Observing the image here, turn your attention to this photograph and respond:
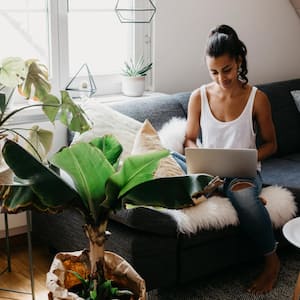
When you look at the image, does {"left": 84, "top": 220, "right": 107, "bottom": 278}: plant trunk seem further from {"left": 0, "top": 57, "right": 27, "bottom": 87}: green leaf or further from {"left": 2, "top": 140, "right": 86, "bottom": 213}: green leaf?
{"left": 0, "top": 57, "right": 27, "bottom": 87}: green leaf

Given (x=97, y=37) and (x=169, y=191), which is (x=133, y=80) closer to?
(x=97, y=37)

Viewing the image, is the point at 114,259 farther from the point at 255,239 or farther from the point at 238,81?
the point at 238,81

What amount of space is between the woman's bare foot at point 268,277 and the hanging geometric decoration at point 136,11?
1540mm

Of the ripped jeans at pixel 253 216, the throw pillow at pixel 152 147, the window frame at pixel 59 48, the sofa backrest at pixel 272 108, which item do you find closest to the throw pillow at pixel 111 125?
the throw pillow at pixel 152 147

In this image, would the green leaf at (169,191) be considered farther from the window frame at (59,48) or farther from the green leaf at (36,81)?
the window frame at (59,48)

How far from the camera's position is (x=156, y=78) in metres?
3.59

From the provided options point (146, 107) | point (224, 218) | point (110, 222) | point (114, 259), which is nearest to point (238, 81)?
point (146, 107)

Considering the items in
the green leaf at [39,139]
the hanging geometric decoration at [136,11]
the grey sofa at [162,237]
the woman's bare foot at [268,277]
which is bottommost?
the woman's bare foot at [268,277]

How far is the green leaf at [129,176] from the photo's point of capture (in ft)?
5.25

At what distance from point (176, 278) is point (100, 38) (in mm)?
1485

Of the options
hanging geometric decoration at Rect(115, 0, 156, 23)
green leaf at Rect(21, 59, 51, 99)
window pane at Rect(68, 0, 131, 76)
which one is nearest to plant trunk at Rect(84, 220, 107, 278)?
green leaf at Rect(21, 59, 51, 99)

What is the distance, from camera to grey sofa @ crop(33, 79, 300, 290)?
2424 millimetres

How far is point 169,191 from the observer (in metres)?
1.63

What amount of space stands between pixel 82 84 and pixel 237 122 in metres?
0.88
